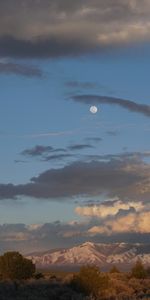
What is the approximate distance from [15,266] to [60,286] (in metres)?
→ 10.5

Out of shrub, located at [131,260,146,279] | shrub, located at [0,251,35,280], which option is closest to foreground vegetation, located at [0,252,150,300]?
shrub, located at [0,251,35,280]

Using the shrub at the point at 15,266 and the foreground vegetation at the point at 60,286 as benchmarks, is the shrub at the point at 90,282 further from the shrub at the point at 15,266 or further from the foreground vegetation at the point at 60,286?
the shrub at the point at 15,266

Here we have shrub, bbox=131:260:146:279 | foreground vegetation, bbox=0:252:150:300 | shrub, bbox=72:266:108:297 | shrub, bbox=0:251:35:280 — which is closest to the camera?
foreground vegetation, bbox=0:252:150:300

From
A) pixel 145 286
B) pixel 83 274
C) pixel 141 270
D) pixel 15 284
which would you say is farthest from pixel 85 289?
pixel 141 270

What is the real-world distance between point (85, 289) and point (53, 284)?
3.64 m

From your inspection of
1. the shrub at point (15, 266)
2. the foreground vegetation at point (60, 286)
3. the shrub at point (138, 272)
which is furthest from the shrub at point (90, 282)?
the shrub at point (138, 272)

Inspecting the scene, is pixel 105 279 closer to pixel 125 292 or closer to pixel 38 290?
pixel 125 292

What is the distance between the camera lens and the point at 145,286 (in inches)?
2717

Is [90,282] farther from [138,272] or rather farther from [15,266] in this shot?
[138,272]

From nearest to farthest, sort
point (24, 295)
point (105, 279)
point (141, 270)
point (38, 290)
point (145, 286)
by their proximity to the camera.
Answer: point (24, 295), point (38, 290), point (105, 279), point (145, 286), point (141, 270)

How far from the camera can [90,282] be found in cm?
5975

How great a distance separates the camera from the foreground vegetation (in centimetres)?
5309

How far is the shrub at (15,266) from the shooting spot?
69.3m

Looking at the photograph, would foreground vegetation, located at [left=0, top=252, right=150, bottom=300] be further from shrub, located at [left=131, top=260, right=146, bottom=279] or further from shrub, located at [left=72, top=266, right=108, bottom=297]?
shrub, located at [left=131, top=260, right=146, bottom=279]
